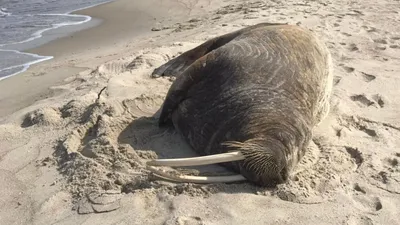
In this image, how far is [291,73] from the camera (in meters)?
4.23

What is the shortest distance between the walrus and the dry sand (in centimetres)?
17

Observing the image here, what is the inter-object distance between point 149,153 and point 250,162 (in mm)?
1072

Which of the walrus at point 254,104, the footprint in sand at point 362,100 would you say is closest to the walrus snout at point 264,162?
the walrus at point 254,104

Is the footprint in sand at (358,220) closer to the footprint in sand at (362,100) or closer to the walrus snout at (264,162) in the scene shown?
the walrus snout at (264,162)

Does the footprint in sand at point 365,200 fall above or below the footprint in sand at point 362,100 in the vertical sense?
above

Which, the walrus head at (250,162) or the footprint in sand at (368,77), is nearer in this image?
the walrus head at (250,162)

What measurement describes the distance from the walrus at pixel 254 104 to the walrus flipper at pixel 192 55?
271mm

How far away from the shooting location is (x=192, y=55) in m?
5.68

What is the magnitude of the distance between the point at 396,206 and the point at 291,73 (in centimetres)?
131

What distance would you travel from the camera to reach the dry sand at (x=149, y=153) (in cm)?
354

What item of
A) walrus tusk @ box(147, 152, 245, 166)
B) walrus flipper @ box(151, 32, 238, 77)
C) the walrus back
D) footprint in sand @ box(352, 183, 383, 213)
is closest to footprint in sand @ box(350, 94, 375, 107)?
the walrus back

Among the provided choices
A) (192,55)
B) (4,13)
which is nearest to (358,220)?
(192,55)

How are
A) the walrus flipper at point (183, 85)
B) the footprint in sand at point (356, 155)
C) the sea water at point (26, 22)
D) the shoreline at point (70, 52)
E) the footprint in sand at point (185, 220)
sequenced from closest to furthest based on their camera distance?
the footprint in sand at point (185, 220), the footprint in sand at point (356, 155), the walrus flipper at point (183, 85), the shoreline at point (70, 52), the sea water at point (26, 22)

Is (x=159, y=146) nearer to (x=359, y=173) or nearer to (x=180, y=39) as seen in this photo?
(x=359, y=173)
